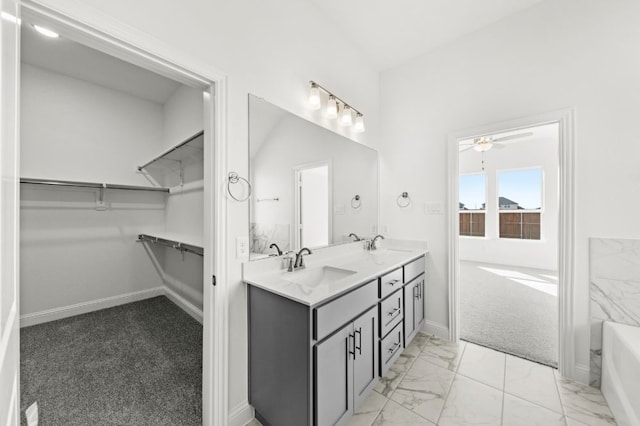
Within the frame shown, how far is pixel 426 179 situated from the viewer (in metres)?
2.60

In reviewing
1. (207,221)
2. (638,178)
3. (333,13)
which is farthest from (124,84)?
(638,178)

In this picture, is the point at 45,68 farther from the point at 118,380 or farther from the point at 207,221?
the point at 118,380

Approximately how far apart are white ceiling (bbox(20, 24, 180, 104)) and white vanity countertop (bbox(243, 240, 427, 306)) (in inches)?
107

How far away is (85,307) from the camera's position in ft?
9.53

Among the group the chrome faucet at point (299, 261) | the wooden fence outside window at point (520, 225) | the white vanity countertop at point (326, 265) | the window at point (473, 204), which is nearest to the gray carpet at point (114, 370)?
the white vanity countertop at point (326, 265)

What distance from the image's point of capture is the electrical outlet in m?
1.49

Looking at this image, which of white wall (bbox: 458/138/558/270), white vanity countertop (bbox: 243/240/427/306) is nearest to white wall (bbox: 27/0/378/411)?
white vanity countertop (bbox: 243/240/427/306)

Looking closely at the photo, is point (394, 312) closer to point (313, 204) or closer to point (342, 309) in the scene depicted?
point (342, 309)

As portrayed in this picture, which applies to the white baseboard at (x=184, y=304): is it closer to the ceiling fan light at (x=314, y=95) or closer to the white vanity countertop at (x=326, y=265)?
the white vanity countertop at (x=326, y=265)

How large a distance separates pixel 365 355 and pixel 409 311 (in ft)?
2.69

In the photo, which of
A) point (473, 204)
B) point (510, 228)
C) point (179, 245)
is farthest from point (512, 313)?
point (179, 245)

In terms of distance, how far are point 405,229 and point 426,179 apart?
0.59 m

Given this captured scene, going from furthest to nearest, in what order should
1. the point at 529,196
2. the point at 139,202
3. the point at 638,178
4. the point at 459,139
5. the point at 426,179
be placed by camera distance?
the point at 529,196
the point at 139,202
the point at 426,179
the point at 459,139
the point at 638,178

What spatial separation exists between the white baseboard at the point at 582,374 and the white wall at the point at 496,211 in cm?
411
